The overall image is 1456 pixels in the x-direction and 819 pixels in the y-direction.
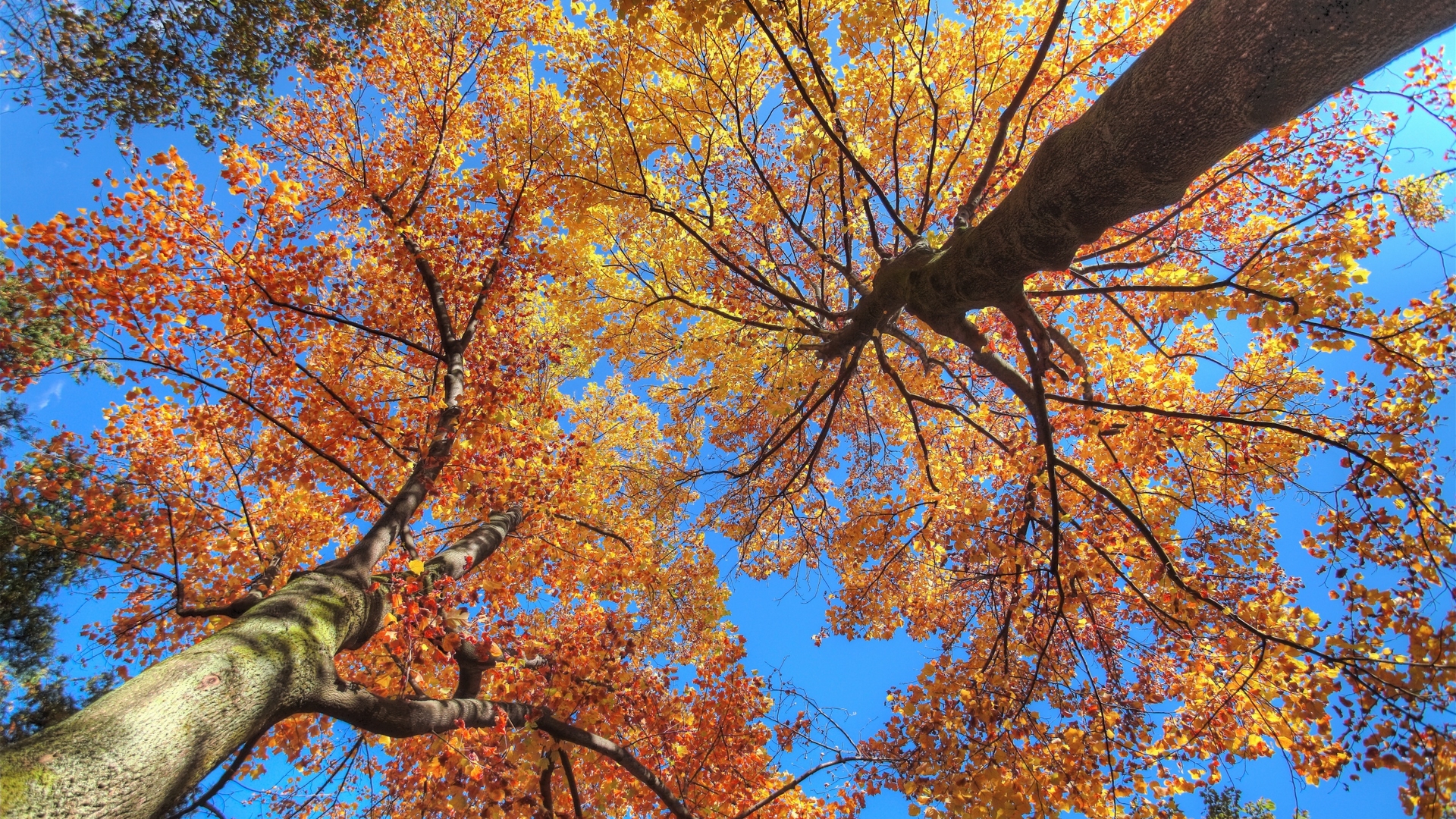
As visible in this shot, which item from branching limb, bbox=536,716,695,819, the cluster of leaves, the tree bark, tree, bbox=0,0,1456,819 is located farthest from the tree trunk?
the cluster of leaves

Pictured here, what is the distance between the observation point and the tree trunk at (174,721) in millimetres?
1555

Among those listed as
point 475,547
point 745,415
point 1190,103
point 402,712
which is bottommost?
point 402,712

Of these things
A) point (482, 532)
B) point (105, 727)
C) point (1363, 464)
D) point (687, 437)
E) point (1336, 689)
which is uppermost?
point (687, 437)

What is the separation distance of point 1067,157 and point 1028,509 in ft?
9.75

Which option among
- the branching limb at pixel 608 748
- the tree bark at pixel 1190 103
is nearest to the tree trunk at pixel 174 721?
the branching limb at pixel 608 748

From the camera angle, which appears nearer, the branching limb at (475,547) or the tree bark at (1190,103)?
the tree bark at (1190,103)

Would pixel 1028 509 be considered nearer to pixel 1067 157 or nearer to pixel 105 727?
pixel 1067 157

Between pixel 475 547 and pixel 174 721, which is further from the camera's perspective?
pixel 475 547

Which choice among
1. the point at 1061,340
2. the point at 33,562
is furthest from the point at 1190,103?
the point at 33,562

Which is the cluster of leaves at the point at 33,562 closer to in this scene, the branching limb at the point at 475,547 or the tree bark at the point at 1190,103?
the branching limb at the point at 475,547

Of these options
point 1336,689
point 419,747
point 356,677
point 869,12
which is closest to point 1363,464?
point 1336,689

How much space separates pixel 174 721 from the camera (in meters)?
1.88

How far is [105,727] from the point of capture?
1732mm

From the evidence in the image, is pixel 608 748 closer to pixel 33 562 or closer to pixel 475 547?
pixel 475 547
